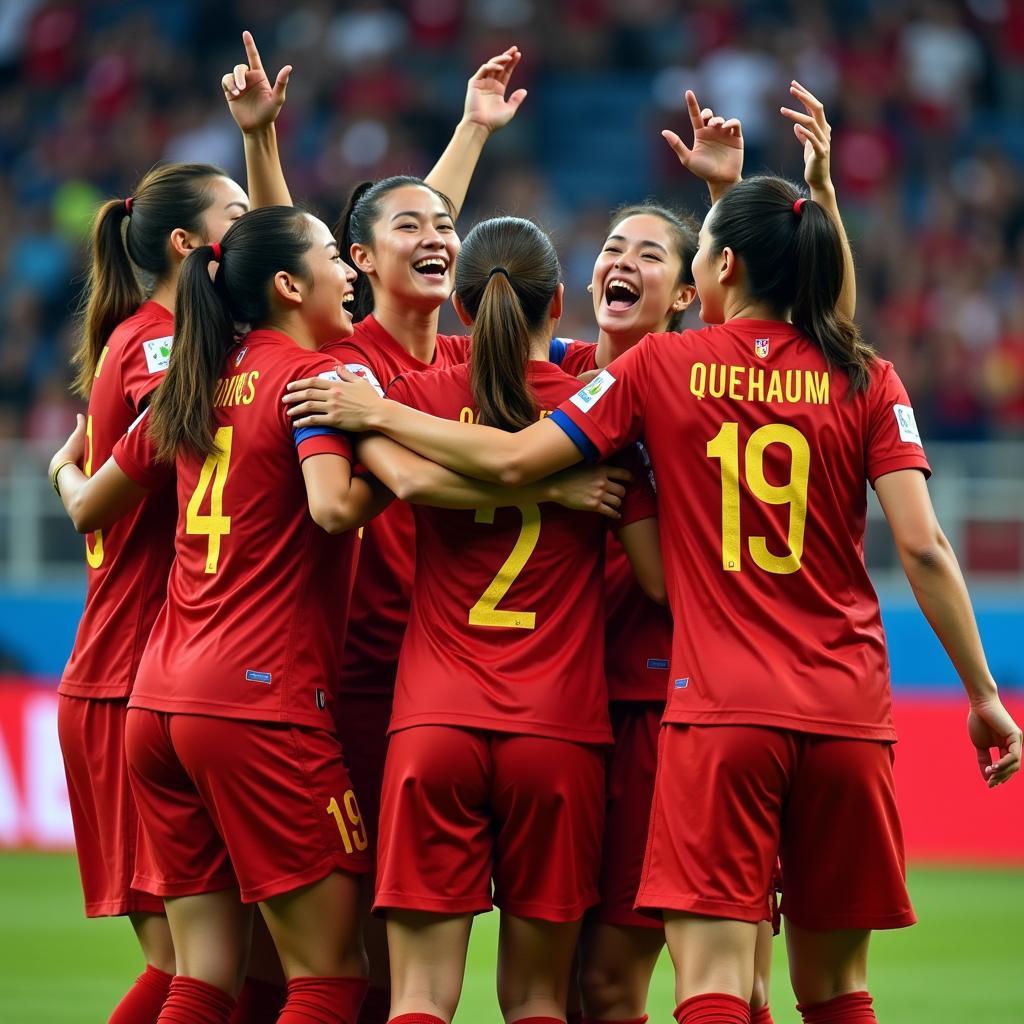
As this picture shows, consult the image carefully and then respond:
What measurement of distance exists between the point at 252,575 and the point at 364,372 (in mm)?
601

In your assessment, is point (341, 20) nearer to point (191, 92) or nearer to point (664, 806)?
point (191, 92)

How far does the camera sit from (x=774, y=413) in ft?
14.0

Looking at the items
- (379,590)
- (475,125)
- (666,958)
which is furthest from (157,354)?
(666,958)

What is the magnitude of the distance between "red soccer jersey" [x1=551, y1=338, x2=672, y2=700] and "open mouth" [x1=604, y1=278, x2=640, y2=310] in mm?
696

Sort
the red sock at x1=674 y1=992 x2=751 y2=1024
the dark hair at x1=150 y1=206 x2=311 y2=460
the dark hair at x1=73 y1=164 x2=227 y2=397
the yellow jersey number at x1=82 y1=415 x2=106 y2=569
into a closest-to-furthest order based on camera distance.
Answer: the red sock at x1=674 y1=992 x2=751 y2=1024, the dark hair at x1=150 y1=206 x2=311 y2=460, the yellow jersey number at x1=82 y1=415 x2=106 y2=569, the dark hair at x1=73 y1=164 x2=227 y2=397

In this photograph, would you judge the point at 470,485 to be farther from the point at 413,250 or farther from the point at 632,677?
the point at 413,250

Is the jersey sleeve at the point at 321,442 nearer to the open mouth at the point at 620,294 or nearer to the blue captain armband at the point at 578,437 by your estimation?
the blue captain armband at the point at 578,437

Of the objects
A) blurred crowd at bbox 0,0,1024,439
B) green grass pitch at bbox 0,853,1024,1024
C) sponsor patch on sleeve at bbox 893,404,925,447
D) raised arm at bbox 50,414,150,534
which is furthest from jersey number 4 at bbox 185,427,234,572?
blurred crowd at bbox 0,0,1024,439

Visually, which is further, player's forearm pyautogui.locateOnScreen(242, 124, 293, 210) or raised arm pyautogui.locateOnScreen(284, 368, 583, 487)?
player's forearm pyautogui.locateOnScreen(242, 124, 293, 210)

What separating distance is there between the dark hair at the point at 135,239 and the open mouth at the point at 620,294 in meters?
1.14

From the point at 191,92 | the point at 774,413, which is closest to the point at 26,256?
the point at 191,92

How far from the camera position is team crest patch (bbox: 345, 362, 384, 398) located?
4.54 meters

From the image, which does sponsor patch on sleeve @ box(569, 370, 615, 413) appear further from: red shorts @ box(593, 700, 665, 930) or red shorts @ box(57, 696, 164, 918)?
red shorts @ box(57, 696, 164, 918)

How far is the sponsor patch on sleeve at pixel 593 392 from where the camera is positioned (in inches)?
169
